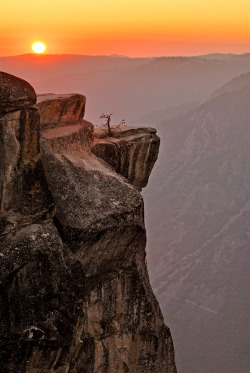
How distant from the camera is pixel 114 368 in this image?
16672mm

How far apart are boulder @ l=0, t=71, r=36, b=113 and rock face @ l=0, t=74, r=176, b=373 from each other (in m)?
0.18

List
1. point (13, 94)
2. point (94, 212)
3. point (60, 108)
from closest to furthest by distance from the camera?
point (13, 94)
point (94, 212)
point (60, 108)

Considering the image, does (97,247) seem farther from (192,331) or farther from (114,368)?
(192,331)

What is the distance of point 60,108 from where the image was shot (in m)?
17.6

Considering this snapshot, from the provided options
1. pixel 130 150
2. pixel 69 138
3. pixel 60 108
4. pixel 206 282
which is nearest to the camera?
pixel 69 138

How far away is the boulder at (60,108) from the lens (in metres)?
17.1

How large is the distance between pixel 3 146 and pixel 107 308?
6632mm

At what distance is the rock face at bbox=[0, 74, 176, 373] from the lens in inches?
466

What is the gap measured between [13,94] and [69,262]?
174 inches

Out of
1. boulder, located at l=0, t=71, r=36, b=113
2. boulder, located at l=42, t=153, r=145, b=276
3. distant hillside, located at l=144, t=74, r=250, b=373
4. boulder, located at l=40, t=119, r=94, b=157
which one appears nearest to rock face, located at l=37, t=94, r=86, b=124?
boulder, located at l=40, t=119, r=94, b=157

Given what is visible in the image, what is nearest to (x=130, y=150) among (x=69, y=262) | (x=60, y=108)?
(x=60, y=108)

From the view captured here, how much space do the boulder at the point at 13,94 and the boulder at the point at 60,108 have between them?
3.88 m

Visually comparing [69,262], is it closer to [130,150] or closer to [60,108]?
[60,108]

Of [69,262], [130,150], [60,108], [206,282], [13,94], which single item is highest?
[13,94]
